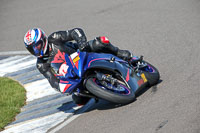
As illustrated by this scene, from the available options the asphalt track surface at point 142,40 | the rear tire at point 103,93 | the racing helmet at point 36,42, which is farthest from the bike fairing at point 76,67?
the asphalt track surface at point 142,40

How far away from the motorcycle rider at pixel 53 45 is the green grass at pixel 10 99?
1501 mm

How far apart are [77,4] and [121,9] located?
2596 millimetres

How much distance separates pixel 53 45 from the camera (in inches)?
286

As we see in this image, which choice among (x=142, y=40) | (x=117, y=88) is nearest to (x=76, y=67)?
(x=117, y=88)

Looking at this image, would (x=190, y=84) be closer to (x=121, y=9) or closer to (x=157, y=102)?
(x=157, y=102)

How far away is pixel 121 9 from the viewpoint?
14312mm

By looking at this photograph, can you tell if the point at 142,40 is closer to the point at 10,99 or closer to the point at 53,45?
the point at 10,99

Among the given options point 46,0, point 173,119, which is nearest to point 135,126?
point 173,119

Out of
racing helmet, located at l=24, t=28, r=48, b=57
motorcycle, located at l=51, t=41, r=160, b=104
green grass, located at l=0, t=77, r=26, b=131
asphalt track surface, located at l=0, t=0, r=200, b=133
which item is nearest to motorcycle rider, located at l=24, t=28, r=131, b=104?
racing helmet, located at l=24, t=28, r=48, b=57

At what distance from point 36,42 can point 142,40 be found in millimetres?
4514

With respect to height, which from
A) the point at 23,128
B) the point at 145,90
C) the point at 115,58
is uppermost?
the point at 115,58

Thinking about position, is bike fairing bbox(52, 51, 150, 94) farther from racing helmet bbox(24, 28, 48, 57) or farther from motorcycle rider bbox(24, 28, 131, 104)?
racing helmet bbox(24, 28, 48, 57)

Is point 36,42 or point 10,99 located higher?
point 36,42

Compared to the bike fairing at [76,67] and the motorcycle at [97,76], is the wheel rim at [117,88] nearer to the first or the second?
the motorcycle at [97,76]
